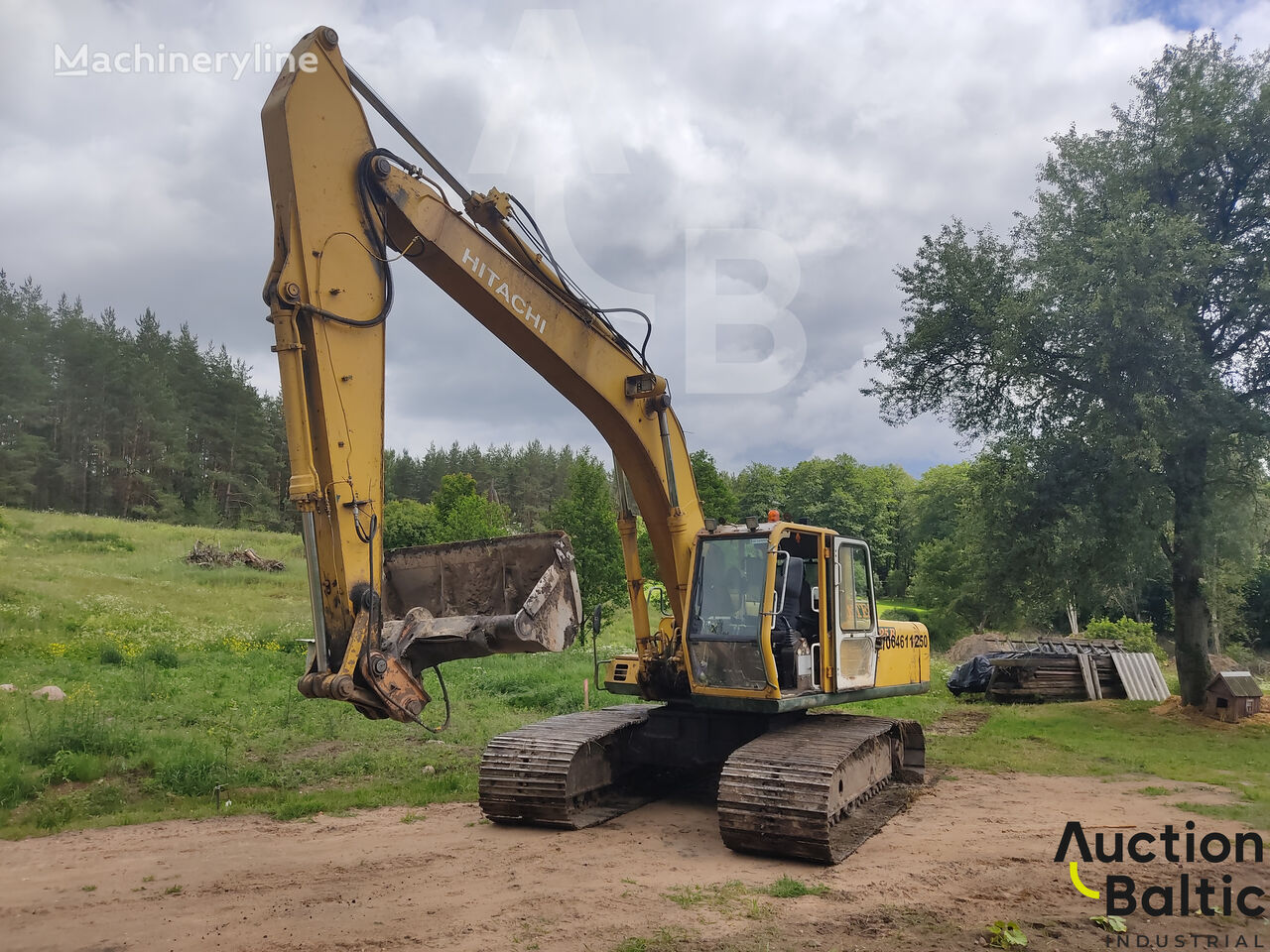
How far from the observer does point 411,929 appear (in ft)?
16.7

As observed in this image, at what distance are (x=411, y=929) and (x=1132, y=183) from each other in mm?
16174

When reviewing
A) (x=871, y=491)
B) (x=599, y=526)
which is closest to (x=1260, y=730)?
(x=599, y=526)

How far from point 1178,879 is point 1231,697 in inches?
422

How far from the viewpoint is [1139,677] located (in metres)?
18.7

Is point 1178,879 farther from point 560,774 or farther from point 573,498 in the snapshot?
point 573,498

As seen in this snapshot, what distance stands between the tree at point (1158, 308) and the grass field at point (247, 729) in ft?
13.5

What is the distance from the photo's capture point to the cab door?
8.27 meters

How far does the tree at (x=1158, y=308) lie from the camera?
46.8 ft

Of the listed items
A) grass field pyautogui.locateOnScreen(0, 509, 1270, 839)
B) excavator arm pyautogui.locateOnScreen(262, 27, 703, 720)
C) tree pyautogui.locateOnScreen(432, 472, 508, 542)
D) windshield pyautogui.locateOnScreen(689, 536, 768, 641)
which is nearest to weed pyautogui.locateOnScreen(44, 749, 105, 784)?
grass field pyautogui.locateOnScreen(0, 509, 1270, 839)

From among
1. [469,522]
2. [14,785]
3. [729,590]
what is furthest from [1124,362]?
[469,522]

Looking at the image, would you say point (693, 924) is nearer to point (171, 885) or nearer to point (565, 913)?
point (565, 913)

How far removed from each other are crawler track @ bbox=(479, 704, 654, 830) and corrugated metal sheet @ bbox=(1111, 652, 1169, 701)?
45.5 feet

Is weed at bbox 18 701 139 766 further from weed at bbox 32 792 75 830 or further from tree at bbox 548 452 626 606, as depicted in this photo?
tree at bbox 548 452 626 606

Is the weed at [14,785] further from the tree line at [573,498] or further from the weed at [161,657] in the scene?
the tree line at [573,498]
